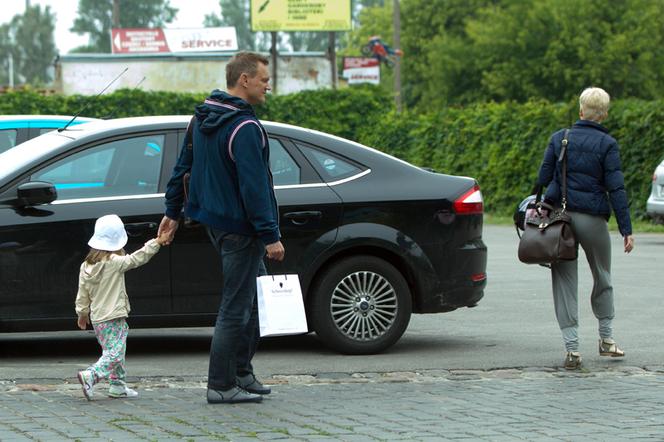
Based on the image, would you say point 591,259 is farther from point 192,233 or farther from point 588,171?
point 192,233

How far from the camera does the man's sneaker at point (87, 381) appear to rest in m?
7.12

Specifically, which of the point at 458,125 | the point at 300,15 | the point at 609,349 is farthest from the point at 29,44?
the point at 609,349

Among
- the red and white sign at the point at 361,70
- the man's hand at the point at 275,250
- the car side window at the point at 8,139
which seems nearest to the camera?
the man's hand at the point at 275,250

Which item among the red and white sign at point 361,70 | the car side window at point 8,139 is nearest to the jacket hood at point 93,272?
the car side window at point 8,139

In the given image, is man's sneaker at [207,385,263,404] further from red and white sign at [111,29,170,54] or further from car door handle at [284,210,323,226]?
red and white sign at [111,29,170,54]

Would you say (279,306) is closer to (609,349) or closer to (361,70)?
(609,349)

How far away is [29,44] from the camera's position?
13238cm

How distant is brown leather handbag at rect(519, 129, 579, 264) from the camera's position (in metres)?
8.44

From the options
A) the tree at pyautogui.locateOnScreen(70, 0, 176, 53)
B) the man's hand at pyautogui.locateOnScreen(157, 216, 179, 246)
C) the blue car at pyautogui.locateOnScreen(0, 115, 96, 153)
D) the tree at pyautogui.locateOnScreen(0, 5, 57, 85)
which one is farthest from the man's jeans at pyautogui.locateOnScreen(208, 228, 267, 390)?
the tree at pyautogui.locateOnScreen(0, 5, 57, 85)

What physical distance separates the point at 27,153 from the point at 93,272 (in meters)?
1.98

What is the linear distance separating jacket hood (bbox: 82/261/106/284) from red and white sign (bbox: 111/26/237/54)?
6806cm

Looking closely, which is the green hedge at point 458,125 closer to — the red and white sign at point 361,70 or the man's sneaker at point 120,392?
the red and white sign at point 361,70

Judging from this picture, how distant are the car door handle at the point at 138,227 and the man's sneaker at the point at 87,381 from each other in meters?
1.63

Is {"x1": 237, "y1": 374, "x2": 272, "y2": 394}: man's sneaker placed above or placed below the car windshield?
below
